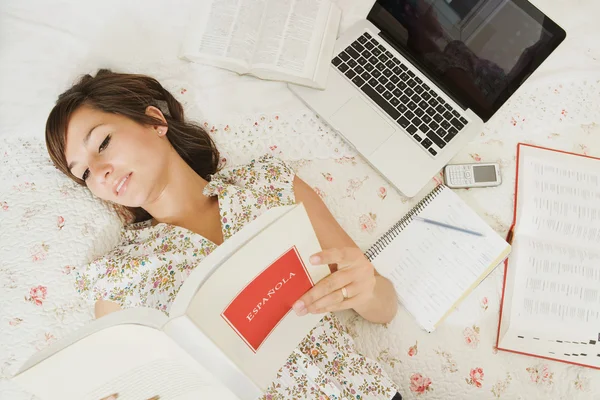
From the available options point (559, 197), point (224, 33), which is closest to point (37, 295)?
point (224, 33)

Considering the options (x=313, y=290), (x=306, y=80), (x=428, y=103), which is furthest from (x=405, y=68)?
(x=313, y=290)

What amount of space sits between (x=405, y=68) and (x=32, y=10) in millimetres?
1006

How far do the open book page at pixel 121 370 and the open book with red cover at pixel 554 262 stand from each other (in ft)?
2.46

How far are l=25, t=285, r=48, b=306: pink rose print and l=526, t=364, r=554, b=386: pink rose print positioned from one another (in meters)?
1.13

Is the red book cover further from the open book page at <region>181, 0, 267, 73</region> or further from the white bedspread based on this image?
the open book page at <region>181, 0, 267, 73</region>

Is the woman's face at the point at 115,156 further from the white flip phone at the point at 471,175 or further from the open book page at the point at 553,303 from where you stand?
the open book page at the point at 553,303

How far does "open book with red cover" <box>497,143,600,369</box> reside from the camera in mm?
1058

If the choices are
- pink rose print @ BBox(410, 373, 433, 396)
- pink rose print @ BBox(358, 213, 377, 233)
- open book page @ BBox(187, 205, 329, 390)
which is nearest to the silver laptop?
pink rose print @ BBox(358, 213, 377, 233)

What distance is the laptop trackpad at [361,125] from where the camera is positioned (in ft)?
3.79

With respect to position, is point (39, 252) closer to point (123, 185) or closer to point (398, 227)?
point (123, 185)

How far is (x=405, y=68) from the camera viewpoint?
1187 millimetres

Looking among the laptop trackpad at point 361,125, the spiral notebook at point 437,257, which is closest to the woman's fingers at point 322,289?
the spiral notebook at point 437,257

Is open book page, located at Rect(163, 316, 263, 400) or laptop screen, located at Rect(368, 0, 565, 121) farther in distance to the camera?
laptop screen, located at Rect(368, 0, 565, 121)

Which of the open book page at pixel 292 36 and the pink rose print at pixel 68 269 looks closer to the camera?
the pink rose print at pixel 68 269
